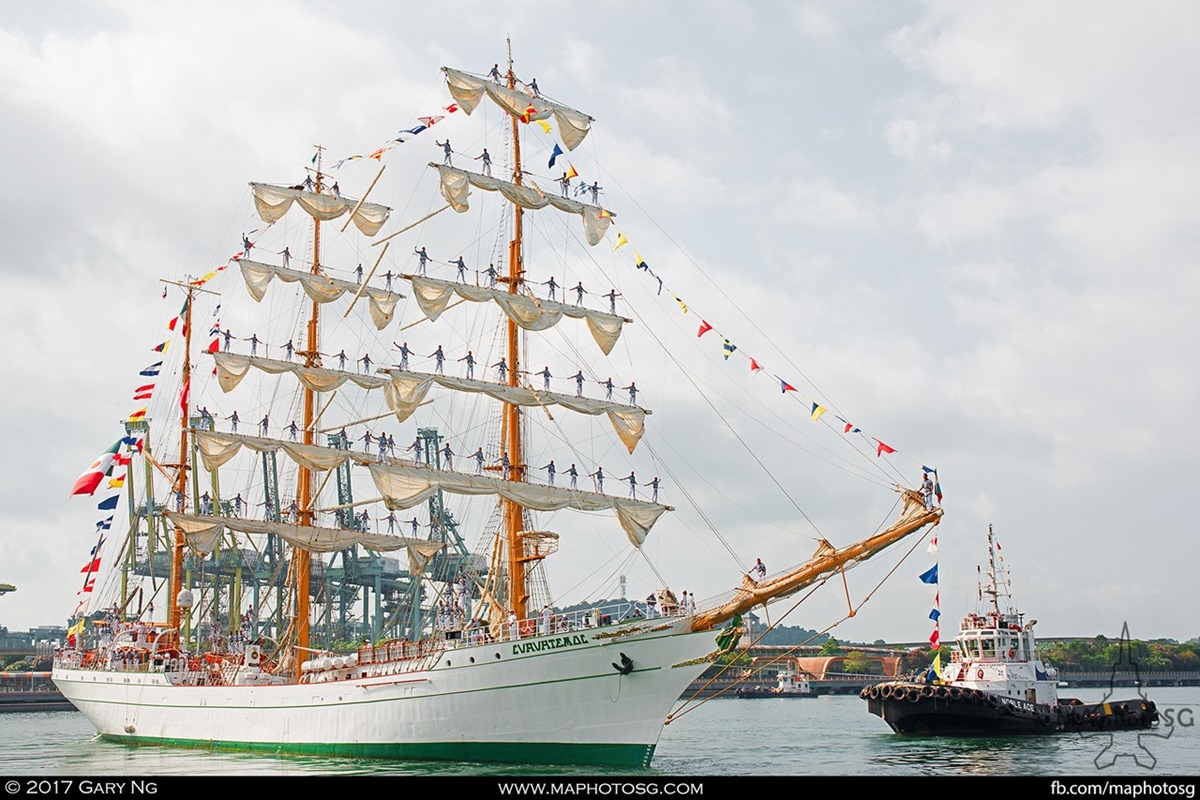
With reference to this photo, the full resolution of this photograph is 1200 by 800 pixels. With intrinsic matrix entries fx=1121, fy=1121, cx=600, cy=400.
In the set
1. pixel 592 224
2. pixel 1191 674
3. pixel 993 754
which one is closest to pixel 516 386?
pixel 592 224

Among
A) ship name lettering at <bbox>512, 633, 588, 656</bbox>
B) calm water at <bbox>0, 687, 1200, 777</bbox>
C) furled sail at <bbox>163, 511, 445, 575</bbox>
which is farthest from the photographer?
furled sail at <bbox>163, 511, 445, 575</bbox>

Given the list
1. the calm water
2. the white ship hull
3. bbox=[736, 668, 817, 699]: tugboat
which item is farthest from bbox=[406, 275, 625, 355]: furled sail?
bbox=[736, 668, 817, 699]: tugboat

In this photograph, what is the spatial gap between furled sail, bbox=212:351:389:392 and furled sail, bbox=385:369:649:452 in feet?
24.6

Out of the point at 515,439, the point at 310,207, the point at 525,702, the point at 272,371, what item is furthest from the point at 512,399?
the point at 310,207

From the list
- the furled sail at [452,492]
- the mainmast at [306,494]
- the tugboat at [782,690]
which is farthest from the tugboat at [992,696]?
the tugboat at [782,690]

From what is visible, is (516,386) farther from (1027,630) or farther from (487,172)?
(1027,630)

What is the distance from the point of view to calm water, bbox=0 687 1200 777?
35.9 metres

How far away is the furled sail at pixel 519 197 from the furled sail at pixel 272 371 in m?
11.4

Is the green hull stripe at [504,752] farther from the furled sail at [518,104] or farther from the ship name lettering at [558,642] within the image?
the furled sail at [518,104]

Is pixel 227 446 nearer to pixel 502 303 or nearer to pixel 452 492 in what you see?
pixel 452 492

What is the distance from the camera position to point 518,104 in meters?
46.2

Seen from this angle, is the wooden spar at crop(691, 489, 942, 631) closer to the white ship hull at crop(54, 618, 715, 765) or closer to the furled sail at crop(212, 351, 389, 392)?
the white ship hull at crop(54, 618, 715, 765)
